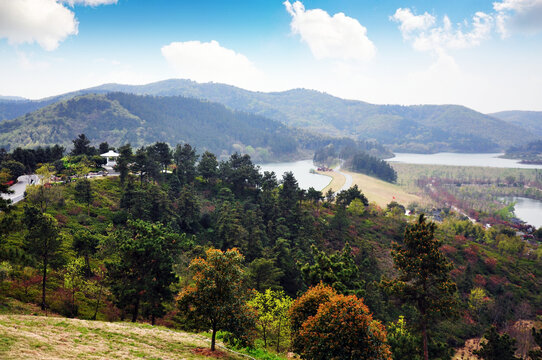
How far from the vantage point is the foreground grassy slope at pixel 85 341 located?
14750 millimetres

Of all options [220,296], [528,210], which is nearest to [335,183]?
[528,210]

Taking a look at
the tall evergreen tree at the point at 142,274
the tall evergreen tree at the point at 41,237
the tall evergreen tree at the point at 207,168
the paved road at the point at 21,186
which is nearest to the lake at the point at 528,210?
the tall evergreen tree at the point at 207,168

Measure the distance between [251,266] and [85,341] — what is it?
2543 centimetres

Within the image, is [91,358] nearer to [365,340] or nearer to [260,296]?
[365,340]

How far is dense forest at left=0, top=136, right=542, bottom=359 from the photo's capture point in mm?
19953

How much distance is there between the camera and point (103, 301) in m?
31.7

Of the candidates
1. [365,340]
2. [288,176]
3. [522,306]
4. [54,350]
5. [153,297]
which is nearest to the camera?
[54,350]

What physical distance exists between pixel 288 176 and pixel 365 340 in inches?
2528

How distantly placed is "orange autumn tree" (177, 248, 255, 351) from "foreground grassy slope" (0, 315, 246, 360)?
2.48m

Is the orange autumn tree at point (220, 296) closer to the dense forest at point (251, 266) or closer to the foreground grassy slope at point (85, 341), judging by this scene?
the dense forest at point (251, 266)

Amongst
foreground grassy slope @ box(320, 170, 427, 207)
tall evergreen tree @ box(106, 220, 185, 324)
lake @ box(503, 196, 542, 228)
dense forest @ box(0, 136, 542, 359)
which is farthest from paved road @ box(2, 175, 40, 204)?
lake @ box(503, 196, 542, 228)

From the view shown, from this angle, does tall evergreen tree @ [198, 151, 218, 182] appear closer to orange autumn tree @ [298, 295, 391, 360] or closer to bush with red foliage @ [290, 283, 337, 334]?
bush with red foliage @ [290, 283, 337, 334]

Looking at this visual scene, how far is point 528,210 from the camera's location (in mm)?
157250

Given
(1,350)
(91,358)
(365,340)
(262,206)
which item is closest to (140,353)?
(91,358)
